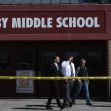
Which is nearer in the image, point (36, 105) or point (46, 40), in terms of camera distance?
point (36, 105)

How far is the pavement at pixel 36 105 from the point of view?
55.9 ft

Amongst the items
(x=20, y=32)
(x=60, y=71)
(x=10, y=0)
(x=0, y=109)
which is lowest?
(x=0, y=109)

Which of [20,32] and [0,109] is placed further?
[20,32]

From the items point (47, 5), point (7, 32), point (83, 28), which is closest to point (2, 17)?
point (7, 32)

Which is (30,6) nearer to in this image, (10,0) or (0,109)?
(10,0)

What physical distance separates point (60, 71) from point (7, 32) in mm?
3081

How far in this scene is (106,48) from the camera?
20.1 m

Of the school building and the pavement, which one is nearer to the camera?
the pavement

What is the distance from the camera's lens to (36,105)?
1816 centimetres

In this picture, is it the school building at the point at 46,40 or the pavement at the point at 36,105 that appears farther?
the school building at the point at 46,40

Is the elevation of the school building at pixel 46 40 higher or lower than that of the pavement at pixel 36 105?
higher

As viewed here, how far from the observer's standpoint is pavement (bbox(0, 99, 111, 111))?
17047 millimetres

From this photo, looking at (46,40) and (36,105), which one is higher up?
(46,40)

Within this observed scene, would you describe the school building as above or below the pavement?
above
